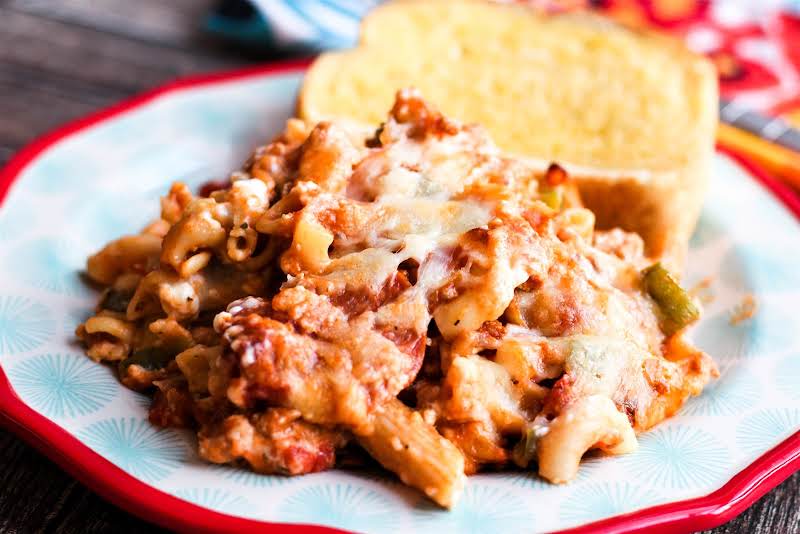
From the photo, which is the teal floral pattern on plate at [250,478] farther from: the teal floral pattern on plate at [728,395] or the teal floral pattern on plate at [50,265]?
the teal floral pattern on plate at [728,395]

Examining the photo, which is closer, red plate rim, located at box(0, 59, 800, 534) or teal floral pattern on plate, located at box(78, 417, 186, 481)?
red plate rim, located at box(0, 59, 800, 534)

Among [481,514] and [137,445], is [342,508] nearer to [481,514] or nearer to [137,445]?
[481,514]

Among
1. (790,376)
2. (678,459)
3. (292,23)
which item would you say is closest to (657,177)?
(790,376)

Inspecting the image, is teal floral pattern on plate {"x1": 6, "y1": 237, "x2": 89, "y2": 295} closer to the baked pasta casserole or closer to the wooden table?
the baked pasta casserole

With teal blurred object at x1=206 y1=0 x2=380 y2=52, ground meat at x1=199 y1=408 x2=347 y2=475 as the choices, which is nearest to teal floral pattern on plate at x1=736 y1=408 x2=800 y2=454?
ground meat at x1=199 y1=408 x2=347 y2=475

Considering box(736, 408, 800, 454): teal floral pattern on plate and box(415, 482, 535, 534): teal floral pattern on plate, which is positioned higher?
box(736, 408, 800, 454): teal floral pattern on plate

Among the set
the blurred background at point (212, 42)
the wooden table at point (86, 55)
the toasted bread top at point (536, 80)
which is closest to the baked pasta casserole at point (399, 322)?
the toasted bread top at point (536, 80)
